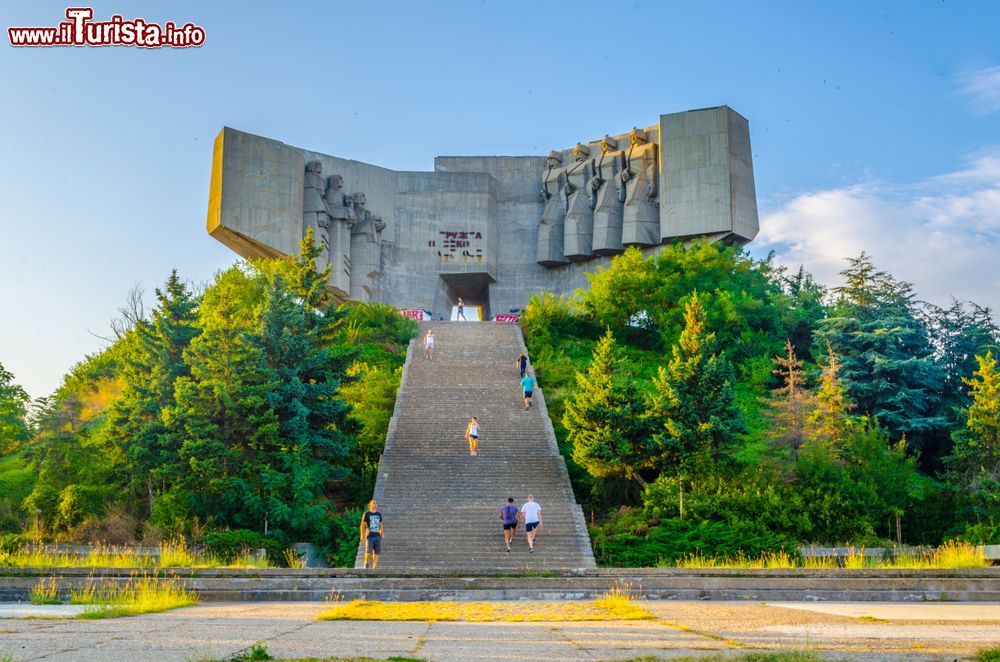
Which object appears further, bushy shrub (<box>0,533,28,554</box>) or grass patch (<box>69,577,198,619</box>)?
bushy shrub (<box>0,533,28,554</box>)

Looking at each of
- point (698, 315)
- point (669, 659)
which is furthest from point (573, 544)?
point (669, 659)

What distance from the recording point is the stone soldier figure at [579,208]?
41062 millimetres

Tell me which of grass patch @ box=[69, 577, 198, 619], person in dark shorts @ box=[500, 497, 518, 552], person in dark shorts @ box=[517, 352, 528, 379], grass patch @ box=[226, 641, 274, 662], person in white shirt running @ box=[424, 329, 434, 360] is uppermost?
person in white shirt running @ box=[424, 329, 434, 360]

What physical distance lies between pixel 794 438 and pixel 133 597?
14344mm

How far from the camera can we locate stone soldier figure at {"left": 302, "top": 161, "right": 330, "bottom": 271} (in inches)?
1524

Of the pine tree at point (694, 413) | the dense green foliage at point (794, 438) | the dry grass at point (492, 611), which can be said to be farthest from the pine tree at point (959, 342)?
the dry grass at point (492, 611)

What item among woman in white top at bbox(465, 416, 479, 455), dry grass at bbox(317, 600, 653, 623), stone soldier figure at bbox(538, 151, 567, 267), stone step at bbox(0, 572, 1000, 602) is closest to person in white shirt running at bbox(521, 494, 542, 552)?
stone step at bbox(0, 572, 1000, 602)

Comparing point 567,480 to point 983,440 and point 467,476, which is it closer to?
point 467,476

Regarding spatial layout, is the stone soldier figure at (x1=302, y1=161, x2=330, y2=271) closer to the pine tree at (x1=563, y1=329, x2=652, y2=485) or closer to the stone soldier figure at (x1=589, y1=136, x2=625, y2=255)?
the stone soldier figure at (x1=589, y1=136, x2=625, y2=255)

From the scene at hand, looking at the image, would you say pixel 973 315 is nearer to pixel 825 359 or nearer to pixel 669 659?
pixel 825 359

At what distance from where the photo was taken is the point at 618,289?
31.7m

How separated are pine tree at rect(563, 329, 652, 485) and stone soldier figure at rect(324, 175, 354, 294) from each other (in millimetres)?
22671

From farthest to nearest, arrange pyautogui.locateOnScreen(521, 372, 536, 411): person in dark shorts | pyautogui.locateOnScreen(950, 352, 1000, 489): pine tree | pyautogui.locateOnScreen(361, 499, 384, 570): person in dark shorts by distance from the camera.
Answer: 1. pyautogui.locateOnScreen(521, 372, 536, 411): person in dark shorts
2. pyautogui.locateOnScreen(950, 352, 1000, 489): pine tree
3. pyautogui.locateOnScreen(361, 499, 384, 570): person in dark shorts

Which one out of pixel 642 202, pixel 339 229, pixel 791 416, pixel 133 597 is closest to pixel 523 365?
pixel 791 416
